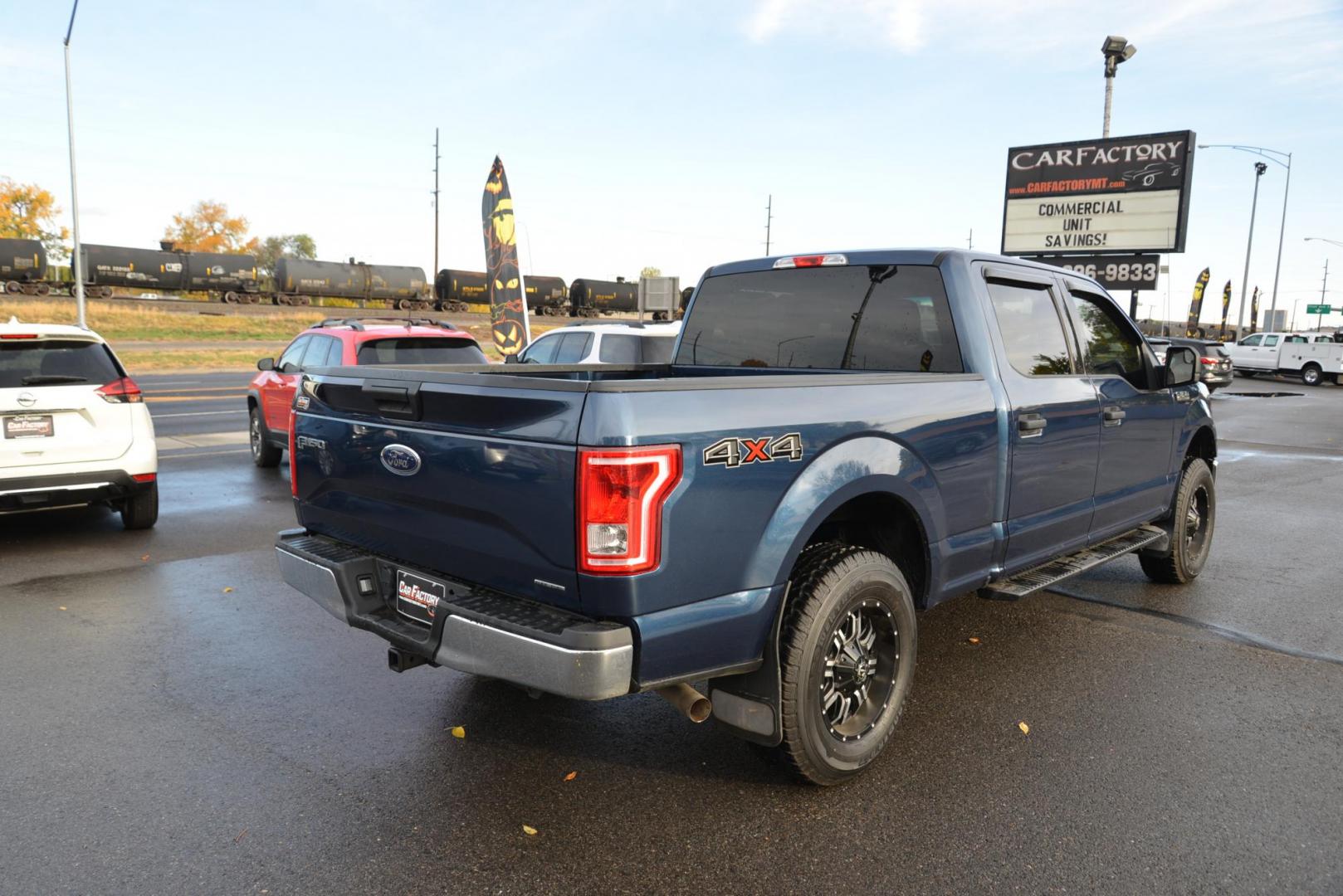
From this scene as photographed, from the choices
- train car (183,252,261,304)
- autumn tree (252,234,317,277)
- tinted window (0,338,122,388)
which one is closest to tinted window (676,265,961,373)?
tinted window (0,338,122,388)

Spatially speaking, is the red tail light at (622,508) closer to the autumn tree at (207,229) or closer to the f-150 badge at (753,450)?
the f-150 badge at (753,450)

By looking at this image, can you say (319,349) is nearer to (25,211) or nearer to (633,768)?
(633,768)

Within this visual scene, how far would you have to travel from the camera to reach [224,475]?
10562mm

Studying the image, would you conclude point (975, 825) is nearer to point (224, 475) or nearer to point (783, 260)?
point (783, 260)

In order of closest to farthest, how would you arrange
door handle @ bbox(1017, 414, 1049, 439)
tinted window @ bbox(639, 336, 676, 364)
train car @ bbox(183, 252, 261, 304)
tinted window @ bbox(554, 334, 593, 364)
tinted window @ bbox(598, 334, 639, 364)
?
door handle @ bbox(1017, 414, 1049, 439) → tinted window @ bbox(598, 334, 639, 364) → tinted window @ bbox(639, 336, 676, 364) → tinted window @ bbox(554, 334, 593, 364) → train car @ bbox(183, 252, 261, 304)

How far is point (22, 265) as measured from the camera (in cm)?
4412

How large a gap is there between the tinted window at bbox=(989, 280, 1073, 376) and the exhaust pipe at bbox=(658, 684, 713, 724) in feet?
7.46

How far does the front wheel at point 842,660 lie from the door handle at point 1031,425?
107cm

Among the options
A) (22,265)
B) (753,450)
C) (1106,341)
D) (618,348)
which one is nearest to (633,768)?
(753,450)

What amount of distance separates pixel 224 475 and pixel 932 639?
837cm

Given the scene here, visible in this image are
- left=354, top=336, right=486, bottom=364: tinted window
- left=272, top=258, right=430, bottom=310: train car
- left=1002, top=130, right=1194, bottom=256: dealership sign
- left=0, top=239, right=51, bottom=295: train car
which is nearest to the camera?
left=354, top=336, right=486, bottom=364: tinted window

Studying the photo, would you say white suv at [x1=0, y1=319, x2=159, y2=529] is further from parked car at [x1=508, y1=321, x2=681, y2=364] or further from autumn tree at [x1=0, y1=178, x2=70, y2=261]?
autumn tree at [x1=0, y1=178, x2=70, y2=261]

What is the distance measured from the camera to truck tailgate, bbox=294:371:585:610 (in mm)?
2879

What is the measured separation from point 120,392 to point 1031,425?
258 inches
